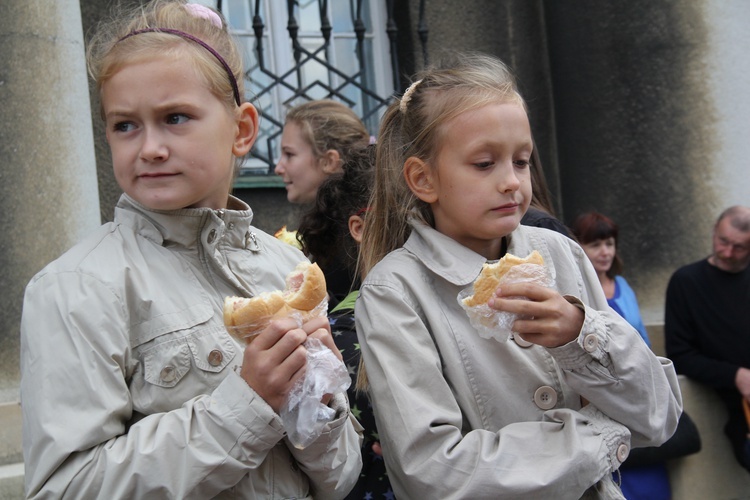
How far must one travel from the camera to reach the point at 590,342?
76.2 inches

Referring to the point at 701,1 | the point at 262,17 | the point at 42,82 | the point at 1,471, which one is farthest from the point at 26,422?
the point at 701,1

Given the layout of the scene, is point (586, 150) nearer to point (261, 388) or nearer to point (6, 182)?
point (6, 182)

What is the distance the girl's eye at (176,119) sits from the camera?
1925mm

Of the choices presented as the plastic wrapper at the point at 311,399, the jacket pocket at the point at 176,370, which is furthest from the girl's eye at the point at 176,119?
the plastic wrapper at the point at 311,399

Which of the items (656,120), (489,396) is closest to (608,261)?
(656,120)

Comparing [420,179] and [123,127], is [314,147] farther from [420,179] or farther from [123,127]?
[123,127]

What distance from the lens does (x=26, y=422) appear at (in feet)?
5.69

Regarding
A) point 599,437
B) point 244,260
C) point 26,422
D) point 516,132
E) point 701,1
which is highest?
point 701,1

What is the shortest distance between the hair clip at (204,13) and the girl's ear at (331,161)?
183cm

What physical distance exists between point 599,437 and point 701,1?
405 cm

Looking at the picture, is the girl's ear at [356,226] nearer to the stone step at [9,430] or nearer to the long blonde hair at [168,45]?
the long blonde hair at [168,45]

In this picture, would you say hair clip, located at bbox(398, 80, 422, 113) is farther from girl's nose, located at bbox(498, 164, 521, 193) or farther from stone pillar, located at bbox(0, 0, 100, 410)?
stone pillar, located at bbox(0, 0, 100, 410)

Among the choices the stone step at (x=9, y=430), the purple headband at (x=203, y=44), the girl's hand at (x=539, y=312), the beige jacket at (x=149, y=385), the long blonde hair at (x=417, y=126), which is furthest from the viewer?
the stone step at (x=9, y=430)

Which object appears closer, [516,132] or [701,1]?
[516,132]
